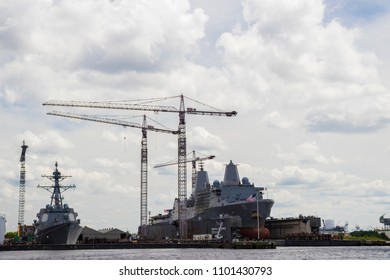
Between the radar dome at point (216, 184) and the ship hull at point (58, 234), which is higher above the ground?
the radar dome at point (216, 184)

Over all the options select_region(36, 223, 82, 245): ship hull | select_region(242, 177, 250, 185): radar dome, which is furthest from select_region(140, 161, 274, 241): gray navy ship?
select_region(36, 223, 82, 245): ship hull

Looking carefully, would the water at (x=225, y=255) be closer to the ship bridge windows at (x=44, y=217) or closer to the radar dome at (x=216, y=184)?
the ship bridge windows at (x=44, y=217)

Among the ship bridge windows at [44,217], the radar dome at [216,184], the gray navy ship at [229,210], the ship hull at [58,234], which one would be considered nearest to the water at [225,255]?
the ship hull at [58,234]

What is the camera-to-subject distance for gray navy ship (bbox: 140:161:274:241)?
167m

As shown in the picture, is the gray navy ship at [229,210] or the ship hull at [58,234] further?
the gray navy ship at [229,210]

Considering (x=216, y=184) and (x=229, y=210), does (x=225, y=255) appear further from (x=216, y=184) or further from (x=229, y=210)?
(x=216, y=184)

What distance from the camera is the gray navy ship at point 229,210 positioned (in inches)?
6578

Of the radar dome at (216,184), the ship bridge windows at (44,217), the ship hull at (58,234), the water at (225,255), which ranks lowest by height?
the water at (225,255)

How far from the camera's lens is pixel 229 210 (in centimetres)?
17000

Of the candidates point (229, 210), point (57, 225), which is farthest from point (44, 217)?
point (229, 210)

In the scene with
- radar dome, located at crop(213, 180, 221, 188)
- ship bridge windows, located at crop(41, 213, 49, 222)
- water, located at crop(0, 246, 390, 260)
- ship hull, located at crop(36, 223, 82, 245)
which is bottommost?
water, located at crop(0, 246, 390, 260)

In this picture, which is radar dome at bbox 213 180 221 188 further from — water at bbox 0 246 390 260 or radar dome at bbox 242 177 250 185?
water at bbox 0 246 390 260
